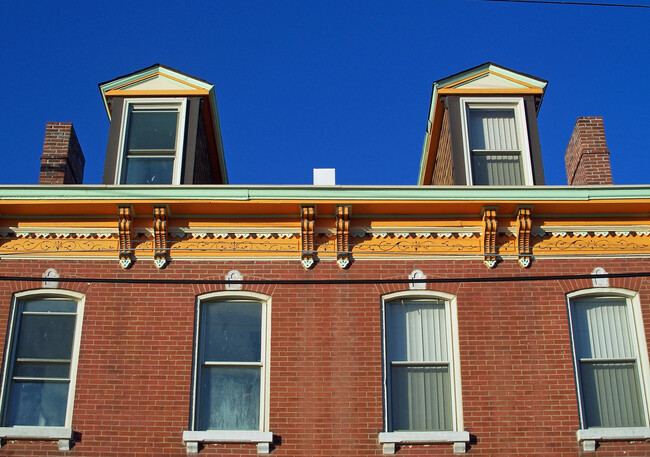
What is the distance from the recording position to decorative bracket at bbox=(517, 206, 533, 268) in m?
12.6

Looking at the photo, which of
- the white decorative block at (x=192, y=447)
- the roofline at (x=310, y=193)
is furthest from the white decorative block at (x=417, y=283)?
the white decorative block at (x=192, y=447)

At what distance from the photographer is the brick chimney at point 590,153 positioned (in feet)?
48.9

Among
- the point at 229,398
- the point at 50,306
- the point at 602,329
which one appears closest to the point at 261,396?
the point at 229,398

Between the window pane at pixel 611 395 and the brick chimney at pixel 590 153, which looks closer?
the window pane at pixel 611 395

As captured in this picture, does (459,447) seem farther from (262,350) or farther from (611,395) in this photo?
(262,350)

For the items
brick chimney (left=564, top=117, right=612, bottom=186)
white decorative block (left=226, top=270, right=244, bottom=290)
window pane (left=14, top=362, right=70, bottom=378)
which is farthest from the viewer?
brick chimney (left=564, top=117, right=612, bottom=186)

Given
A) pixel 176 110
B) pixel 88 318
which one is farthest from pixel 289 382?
pixel 176 110

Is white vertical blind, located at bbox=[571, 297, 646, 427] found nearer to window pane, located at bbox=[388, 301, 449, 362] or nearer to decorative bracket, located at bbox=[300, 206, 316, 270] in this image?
window pane, located at bbox=[388, 301, 449, 362]

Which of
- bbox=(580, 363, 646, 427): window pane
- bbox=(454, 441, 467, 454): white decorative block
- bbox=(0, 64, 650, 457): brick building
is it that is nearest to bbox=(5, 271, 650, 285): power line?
bbox=(0, 64, 650, 457): brick building

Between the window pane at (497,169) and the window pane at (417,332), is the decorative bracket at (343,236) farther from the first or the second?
the window pane at (497,169)

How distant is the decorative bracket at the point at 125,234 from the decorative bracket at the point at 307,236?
276 centimetres

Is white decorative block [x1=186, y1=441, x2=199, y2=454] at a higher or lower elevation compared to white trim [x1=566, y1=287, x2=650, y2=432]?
lower

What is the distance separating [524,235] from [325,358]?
3.78 metres

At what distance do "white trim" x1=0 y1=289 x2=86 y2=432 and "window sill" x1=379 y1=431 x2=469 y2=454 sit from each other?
457 centimetres
